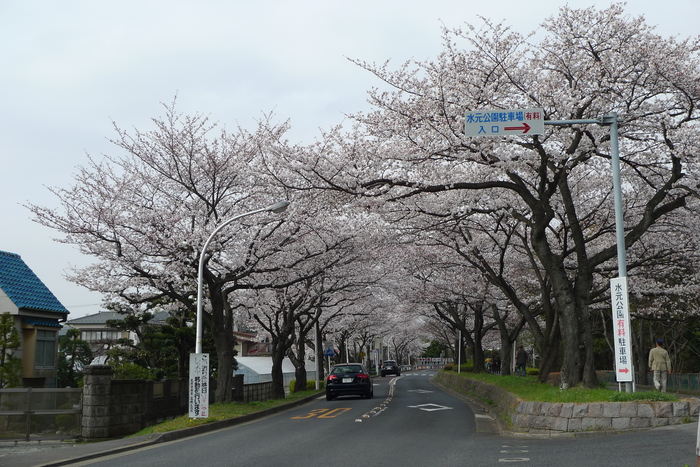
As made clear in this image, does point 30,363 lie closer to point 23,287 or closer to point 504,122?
point 23,287

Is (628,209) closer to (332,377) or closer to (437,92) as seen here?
(437,92)

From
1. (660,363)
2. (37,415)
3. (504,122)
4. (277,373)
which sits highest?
(504,122)

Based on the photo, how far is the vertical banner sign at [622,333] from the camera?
11.7 metres

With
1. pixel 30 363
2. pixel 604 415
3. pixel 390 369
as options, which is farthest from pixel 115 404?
pixel 390 369

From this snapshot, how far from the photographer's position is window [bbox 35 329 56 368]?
24.3 metres

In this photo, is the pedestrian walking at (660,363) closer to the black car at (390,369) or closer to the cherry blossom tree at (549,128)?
the cherry blossom tree at (549,128)

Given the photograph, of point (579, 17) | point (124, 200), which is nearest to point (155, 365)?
point (124, 200)

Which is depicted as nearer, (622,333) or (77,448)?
(622,333)

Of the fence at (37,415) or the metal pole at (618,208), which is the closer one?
the metal pole at (618,208)

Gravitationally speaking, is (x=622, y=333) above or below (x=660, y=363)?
above

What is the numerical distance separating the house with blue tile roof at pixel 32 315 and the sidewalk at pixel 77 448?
785 cm

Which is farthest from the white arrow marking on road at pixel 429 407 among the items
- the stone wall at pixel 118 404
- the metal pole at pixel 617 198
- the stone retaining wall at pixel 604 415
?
the metal pole at pixel 617 198

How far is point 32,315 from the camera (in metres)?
24.0

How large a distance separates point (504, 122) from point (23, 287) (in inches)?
819
